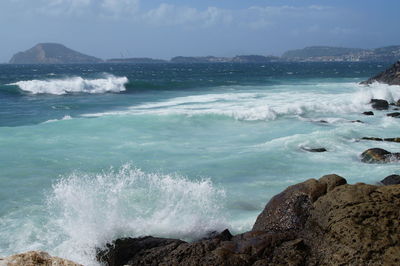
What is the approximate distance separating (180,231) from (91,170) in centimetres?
523

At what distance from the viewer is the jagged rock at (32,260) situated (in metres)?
3.26

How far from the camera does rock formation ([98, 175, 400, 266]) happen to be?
4.80 metres

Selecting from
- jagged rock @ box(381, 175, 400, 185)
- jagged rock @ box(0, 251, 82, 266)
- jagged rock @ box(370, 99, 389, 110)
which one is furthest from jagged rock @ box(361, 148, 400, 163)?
jagged rock @ box(370, 99, 389, 110)

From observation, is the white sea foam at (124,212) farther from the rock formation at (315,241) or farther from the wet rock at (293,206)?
the wet rock at (293,206)

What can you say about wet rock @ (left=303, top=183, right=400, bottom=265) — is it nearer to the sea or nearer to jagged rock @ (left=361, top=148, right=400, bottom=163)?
the sea

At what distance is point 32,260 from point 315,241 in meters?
3.30

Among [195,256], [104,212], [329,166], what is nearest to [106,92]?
[329,166]

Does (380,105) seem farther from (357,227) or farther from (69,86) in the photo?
(69,86)

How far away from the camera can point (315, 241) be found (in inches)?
206

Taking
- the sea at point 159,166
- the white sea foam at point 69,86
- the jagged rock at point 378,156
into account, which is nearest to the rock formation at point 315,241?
the sea at point 159,166

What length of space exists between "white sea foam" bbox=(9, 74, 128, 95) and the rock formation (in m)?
33.9

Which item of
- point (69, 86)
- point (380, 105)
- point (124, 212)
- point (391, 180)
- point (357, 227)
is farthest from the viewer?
point (69, 86)

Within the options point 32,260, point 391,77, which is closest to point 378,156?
point 32,260

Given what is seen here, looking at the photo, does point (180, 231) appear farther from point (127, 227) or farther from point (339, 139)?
point (339, 139)
